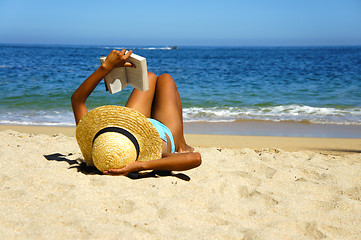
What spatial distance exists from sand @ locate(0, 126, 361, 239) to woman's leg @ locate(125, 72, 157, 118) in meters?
0.89

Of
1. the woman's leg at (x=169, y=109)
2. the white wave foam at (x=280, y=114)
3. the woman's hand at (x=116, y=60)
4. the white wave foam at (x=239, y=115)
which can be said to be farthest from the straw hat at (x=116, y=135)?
the white wave foam at (x=280, y=114)

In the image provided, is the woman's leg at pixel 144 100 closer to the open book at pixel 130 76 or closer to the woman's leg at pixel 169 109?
the woman's leg at pixel 169 109

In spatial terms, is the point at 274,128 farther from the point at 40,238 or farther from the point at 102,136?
the point at 40,238

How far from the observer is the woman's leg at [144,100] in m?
4.12

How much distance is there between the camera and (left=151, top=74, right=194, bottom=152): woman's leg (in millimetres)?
3918

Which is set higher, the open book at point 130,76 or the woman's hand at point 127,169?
the open book at point 130,76

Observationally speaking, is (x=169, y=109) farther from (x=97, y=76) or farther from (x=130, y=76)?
(x=97, y=76)

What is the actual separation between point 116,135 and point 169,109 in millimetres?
1179

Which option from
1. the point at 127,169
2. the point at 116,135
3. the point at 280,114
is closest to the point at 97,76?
the point at 116,135

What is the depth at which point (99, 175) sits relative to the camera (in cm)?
312

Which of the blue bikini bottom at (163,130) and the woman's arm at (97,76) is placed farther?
the blue bikini bottom at (163,130)

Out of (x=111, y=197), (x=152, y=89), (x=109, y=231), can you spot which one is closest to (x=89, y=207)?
(x=111, y=197)

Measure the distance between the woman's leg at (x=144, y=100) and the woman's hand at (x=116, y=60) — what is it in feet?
3.52

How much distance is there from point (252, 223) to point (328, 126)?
559cm
